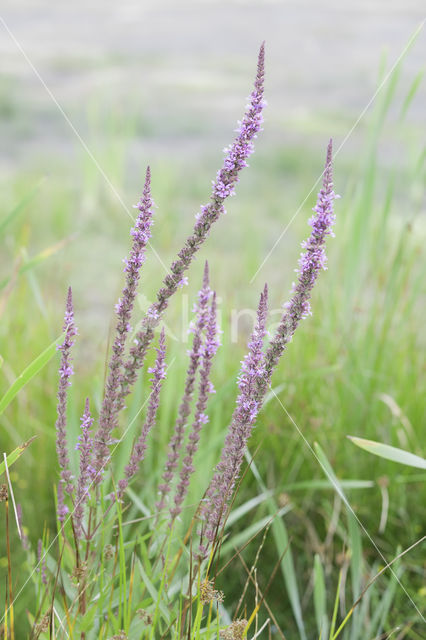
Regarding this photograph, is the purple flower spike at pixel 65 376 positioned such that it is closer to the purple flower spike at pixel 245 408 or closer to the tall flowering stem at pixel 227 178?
the tall flowering stem at pixel 227 178

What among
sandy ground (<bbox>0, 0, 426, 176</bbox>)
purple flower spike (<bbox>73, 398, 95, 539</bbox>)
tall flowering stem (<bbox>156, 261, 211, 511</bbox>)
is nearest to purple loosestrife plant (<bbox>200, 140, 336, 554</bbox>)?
tall flowering stem (<bbox>156, 261, 211, 511</bbox>)

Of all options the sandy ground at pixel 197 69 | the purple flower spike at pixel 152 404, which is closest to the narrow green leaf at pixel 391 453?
the purple flower spike at pixel 152 404

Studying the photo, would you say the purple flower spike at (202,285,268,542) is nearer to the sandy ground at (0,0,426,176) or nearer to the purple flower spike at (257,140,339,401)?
the purple flower spike at (257,140,339,401)

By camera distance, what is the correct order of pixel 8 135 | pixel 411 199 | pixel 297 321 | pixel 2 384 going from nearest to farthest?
1. pixel 297 321
2. pixel 2 384
3. pixel 411 199
4. pixel 8 135

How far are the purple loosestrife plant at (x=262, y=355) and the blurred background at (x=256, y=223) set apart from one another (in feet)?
1.00

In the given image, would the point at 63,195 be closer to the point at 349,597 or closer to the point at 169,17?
the point at 349,597

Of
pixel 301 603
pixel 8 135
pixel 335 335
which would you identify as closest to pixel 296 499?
pixel 301 603

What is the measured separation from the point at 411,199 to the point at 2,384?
1.76 m

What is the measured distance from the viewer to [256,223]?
205 inches

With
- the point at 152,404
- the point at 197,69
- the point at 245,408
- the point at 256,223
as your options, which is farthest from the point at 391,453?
the point at 197,69

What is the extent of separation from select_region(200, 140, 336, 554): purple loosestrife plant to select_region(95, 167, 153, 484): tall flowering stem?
0.63ft

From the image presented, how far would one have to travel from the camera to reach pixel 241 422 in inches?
40.0

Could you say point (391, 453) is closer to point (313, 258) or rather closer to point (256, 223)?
point (313, 258)

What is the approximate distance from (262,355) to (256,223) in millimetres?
4299
